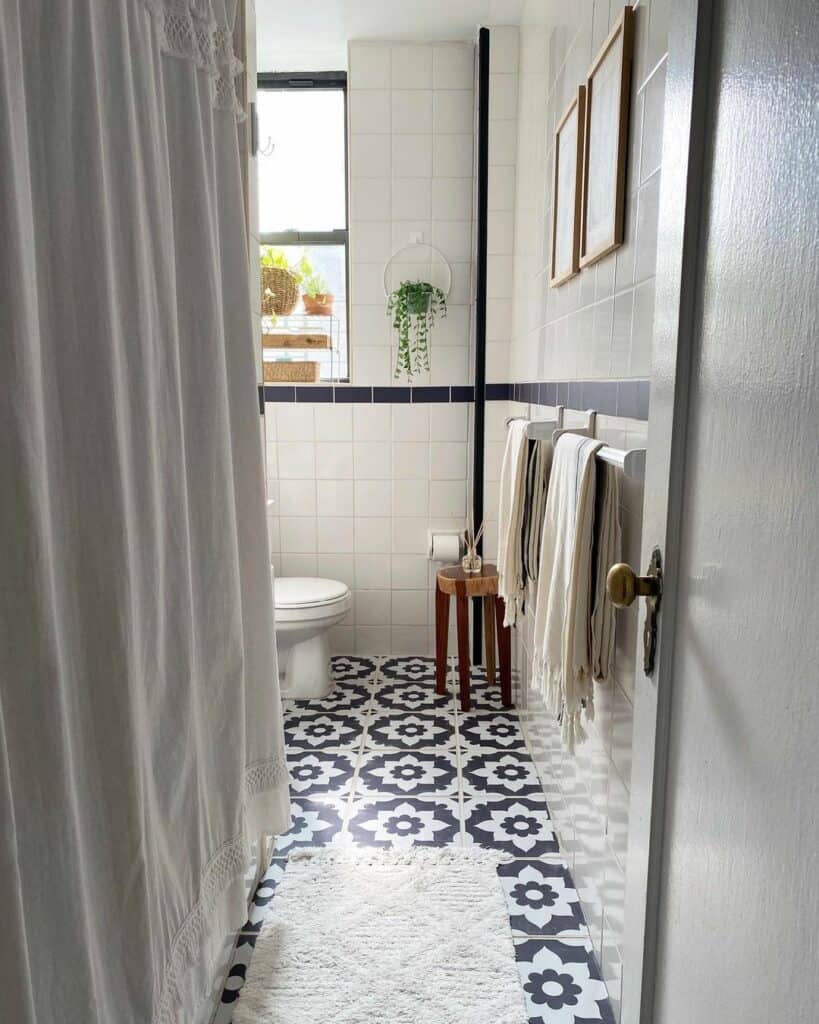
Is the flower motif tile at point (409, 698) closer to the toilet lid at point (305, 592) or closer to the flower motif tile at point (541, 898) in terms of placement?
the toilet lid at point (305, 592)

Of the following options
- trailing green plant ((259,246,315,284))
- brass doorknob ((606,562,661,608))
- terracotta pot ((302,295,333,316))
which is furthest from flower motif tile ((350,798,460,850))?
trailing green plant ((259,246,315,284))

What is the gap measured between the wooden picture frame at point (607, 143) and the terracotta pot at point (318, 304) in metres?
1.79

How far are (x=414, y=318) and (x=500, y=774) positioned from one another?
190 centimetres

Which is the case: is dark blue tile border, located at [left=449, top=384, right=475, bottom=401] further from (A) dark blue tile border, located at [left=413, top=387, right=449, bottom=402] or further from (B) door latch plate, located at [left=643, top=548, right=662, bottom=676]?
(B) door latch plate, located at [left=643, top=548, right=662, bottom=676]

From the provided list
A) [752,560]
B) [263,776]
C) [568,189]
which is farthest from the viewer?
[568,189]

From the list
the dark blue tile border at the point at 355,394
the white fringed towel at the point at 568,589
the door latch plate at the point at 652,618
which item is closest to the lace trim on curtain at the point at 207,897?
the white fringed towel at the point at 568,589

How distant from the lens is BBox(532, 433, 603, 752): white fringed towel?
1.59 metres

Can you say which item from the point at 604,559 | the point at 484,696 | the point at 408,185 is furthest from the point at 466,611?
the point at 408,185

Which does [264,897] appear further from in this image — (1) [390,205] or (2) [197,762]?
(1) [390,205]

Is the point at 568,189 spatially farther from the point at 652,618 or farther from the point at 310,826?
the point at 310,826

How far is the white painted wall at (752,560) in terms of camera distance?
61 cm

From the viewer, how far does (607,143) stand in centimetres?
169

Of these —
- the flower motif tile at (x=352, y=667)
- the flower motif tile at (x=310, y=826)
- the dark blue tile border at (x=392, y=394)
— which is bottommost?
the flower motif tile at (x=352, y=667)

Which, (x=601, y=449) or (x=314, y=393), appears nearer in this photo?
(x=601, y=449)
